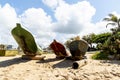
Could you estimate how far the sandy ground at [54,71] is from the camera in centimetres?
962

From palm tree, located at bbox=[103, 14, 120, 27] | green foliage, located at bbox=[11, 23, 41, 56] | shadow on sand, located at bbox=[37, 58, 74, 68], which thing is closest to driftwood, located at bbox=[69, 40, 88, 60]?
shadow on sand, located at bbox=[37, 58, 74, 68]

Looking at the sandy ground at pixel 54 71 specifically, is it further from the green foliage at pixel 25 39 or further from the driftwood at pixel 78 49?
the green foliage at pixel 25 39

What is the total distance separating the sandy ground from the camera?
9625 mm

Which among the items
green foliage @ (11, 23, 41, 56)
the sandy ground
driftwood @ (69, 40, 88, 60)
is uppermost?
green foliage @ (11, 23, 41, 56)

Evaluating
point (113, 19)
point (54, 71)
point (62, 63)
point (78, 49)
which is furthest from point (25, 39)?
point (113, 19)

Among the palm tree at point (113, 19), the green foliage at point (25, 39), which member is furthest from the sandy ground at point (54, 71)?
the palm tree at point (113, 19)

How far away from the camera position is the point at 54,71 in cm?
1043

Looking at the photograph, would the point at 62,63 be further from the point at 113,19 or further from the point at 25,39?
the point at 113,19

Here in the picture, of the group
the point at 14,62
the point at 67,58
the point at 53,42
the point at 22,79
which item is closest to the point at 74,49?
the point at 67,58

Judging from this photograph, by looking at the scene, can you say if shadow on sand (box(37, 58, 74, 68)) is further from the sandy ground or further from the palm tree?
the palm tree

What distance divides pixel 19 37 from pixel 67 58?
8.67 feet

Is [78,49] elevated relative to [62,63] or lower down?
elevated

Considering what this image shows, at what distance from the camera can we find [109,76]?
979 centimetres

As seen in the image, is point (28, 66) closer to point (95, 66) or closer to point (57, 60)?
point (57, 60)
